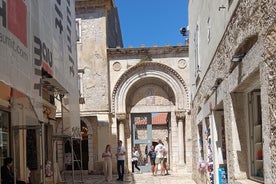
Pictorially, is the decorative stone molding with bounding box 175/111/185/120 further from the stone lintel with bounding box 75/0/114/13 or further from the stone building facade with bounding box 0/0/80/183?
the stone building facade with bounding box 0/0/80/183

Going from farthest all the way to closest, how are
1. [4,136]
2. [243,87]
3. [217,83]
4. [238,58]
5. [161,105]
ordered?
1. [161,105]
2. [4,136]
3. [217,83]
4. [243,87]
5. [238,58]

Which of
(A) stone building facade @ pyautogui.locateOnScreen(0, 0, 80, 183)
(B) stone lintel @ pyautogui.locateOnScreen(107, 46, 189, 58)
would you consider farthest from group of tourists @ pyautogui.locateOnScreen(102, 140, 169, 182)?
(B) stone lintel @ pyautogui.locateOnScreen(107, 46, 189, 58)

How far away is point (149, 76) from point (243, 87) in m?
16.1

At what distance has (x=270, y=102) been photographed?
4.53 m

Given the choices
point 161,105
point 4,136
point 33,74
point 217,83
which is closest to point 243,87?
point 217,83

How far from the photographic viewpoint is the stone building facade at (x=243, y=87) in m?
4.57

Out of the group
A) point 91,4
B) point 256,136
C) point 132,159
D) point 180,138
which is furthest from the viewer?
point 132,159

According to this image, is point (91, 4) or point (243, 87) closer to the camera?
point (243, 87)

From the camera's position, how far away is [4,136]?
10992 millimetres

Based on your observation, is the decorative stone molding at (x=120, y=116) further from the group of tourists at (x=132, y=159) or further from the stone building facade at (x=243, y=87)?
the stone building facade at (x=243, y=87)

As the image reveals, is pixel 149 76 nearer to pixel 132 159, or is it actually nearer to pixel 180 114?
pixel 180 114

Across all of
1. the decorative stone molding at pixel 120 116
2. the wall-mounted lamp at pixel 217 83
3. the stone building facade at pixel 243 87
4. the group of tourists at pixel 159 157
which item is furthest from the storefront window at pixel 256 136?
the decorative stone molding at pixel 120 116

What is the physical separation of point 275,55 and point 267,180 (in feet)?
4.46

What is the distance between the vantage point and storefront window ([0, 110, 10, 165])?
35.0 ft
